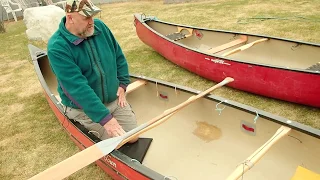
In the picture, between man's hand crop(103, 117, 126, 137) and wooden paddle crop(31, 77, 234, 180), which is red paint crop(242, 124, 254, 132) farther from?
man's hand crop(103, 117, 126, 137)

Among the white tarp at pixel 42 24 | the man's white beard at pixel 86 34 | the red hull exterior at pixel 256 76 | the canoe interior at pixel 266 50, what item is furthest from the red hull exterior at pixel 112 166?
the white tarp at pixel 42 24

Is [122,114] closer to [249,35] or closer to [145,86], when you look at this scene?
[145,86]

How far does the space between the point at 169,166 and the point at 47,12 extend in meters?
7.23

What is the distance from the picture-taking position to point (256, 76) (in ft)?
14.2

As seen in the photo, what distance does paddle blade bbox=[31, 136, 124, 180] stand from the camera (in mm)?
2377

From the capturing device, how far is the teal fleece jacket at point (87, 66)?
269 centimetres

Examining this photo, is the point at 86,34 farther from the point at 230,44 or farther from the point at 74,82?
the point at 230,44

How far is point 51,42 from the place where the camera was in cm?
273

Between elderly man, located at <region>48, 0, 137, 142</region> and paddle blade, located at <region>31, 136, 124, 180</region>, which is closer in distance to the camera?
paddle blade, located at <region>31, 136, 124, 180</region>

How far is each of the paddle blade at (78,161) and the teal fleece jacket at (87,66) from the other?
0.22 m

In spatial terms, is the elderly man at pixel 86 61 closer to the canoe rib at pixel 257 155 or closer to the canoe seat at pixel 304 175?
the canoe rib at pixel 257 155

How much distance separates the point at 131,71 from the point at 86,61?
3341 mm

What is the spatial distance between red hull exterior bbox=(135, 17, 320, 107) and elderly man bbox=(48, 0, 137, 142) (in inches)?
80.8

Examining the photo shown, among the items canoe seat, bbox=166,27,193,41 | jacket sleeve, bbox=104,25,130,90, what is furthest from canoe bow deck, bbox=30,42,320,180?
canoe seat, bbox=166,27,193,41
